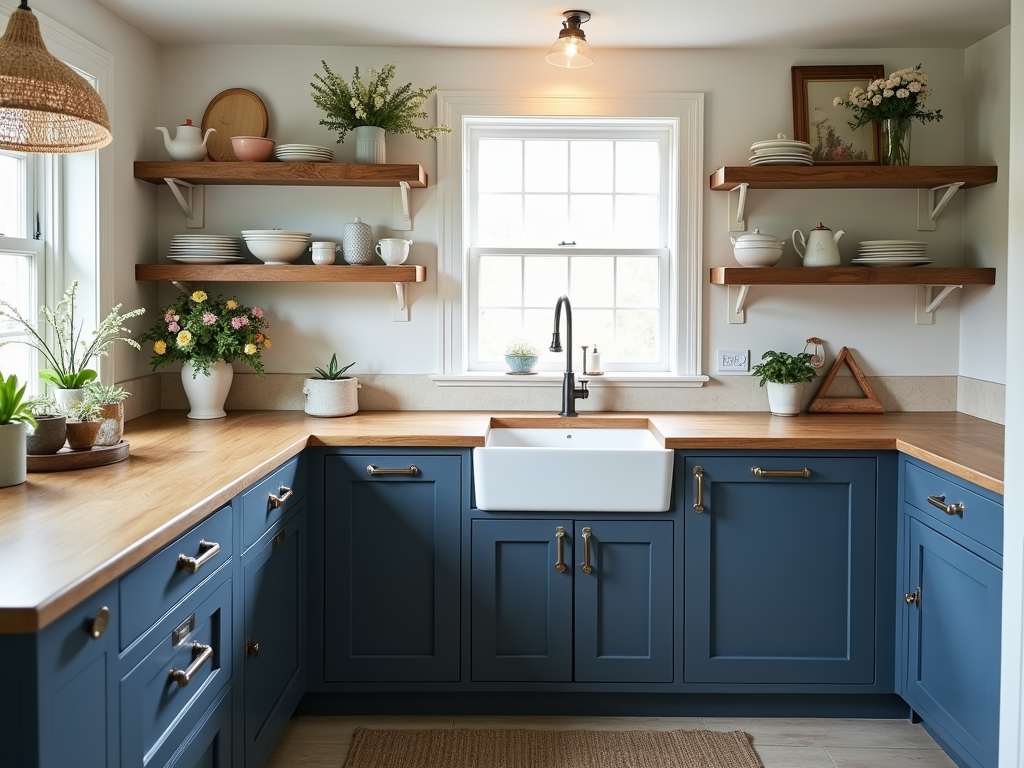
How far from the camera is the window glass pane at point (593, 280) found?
12.1 ft

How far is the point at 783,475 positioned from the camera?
116 inches

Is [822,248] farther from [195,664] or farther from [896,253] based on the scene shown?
[195,664]

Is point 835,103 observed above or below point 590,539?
above

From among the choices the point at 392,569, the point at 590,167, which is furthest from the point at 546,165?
the point at 392,569

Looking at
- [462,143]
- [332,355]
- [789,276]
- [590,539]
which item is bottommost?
[590,539]

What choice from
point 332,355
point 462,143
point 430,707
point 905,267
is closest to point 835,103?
point 905,267

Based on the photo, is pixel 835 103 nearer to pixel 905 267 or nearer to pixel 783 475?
pixel 905 267

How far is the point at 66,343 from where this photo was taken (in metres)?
2.91

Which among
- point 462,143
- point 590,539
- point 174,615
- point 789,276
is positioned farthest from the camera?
point 462,143

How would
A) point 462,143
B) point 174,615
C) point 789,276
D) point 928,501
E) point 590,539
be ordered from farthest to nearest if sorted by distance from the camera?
point 462,143, point 789,276, point 590,539, point 928,501, point 174,615

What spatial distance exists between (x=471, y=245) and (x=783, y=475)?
1.53 meters

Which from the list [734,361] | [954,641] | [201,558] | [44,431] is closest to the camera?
[201,558]

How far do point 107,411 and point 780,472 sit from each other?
2.04 m

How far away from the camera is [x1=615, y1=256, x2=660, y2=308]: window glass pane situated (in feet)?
12.1
